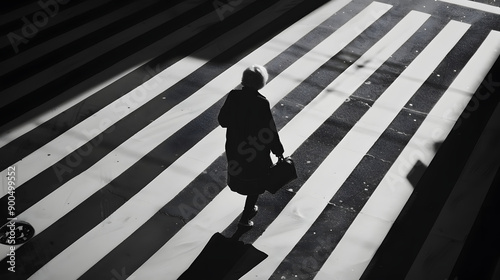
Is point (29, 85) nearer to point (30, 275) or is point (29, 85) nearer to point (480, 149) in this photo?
point (30, 275)

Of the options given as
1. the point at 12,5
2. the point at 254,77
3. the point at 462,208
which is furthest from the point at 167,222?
the point at 12,5

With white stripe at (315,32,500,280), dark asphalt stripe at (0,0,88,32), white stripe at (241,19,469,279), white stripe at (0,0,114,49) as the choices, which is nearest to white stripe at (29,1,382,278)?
white stripe at (241,19,469,279)

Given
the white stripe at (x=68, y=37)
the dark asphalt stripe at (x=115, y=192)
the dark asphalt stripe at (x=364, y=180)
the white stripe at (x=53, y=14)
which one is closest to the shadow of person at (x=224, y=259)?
the dark asphalt stripe at (x=364, y=180)

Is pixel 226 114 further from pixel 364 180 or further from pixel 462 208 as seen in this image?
pixel 462 208

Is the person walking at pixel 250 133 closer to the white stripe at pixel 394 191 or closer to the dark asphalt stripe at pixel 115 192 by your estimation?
the white stripe at pixel 394 191

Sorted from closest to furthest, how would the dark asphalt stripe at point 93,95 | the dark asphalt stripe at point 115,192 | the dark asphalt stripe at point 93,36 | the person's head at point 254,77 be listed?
the person's head at point 254,77 < the dark asphalt stripe at point 115,192 < the dark asphalt stripe at point 93,95 < the dark asphalt stripe at point 93,36

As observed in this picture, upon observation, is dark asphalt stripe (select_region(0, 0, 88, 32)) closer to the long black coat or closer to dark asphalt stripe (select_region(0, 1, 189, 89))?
dark asphalt stripe (select_region(0, 1, 189, 89))

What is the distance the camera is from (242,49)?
461 inches

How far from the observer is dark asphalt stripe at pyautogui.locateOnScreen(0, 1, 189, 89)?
1060 cm

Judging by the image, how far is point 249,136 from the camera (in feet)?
22.4

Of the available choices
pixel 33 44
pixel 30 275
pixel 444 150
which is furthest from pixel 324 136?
pixel 33 44

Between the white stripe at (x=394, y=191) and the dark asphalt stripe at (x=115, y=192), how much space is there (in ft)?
8.89

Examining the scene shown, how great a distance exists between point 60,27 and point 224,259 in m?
6.77

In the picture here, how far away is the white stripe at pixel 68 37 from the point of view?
10.9 m
